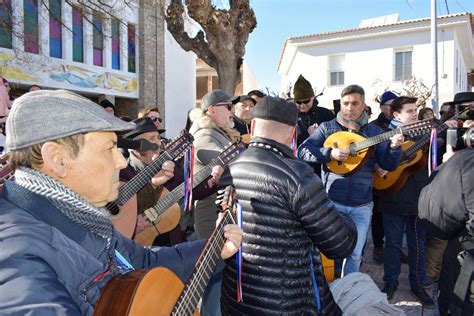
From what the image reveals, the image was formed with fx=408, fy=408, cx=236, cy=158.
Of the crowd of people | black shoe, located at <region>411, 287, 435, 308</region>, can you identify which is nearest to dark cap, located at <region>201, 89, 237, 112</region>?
the crowd of people

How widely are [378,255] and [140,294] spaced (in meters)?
5.17

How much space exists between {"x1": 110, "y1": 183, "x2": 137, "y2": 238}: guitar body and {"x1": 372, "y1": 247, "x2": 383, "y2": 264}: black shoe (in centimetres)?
382

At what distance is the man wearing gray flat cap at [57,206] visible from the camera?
1.08 m

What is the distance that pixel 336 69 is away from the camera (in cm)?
2489

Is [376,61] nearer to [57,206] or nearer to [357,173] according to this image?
[357,173]

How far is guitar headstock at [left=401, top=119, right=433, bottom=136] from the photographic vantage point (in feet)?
14.3

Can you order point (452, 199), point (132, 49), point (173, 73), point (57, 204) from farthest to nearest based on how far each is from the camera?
point (173, 73)
point (132, 49)
point (452, 199)
point (57, 204)

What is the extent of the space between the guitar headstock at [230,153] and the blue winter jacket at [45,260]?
2.34 meters

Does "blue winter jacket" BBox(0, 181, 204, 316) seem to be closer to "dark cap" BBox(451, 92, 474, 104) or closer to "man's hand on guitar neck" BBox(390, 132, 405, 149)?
"man's hand on guitar neck" BBox(390, 132, 405, 149)

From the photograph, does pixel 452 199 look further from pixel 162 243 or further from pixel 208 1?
pixel 208 1

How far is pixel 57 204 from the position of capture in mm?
1281

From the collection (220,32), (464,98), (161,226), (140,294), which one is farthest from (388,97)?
(220,32)

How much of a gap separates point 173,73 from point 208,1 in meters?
12.6

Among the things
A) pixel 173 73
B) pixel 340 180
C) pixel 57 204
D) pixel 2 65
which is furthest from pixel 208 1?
pixel 173 73
